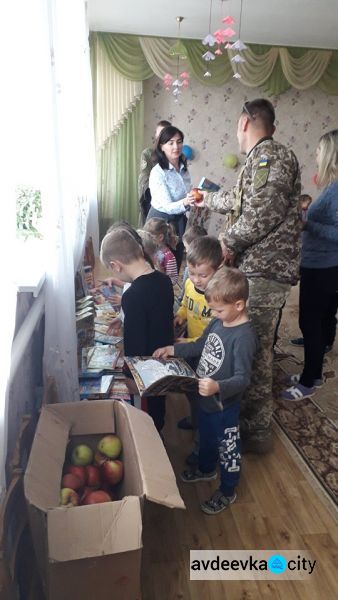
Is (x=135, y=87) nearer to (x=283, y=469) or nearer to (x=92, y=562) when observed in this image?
(x=283, y=469)

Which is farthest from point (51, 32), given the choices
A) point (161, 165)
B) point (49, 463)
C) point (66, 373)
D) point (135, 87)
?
point (135, 87)

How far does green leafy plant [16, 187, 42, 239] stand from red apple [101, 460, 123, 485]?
2.81 ft

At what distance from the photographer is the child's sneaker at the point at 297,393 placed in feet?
8.00

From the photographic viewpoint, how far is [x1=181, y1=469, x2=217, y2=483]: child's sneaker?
5.93 ft

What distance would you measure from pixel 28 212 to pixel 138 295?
537 mm

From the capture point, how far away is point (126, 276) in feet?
5.42

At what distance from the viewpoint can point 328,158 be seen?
7.07ft

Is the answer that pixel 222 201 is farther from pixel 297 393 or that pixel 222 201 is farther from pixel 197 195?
pixel 297 393

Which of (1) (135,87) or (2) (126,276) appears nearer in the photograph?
(2) (126,276)

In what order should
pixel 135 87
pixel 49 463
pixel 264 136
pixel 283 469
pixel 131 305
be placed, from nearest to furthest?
1. pixel 49 463
2. pixel 131 305
3. pixel 264 136
4. pixel 283 469
5. pixel 135 87

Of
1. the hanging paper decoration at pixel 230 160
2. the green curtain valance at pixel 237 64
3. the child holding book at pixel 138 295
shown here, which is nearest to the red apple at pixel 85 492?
the child holding book at pixel 138 295

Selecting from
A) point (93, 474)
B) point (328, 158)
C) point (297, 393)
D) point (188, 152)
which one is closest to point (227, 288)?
point (93, 474)

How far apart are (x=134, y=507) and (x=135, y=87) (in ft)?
16.4

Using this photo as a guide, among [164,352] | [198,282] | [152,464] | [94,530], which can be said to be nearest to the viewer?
[94,530]
